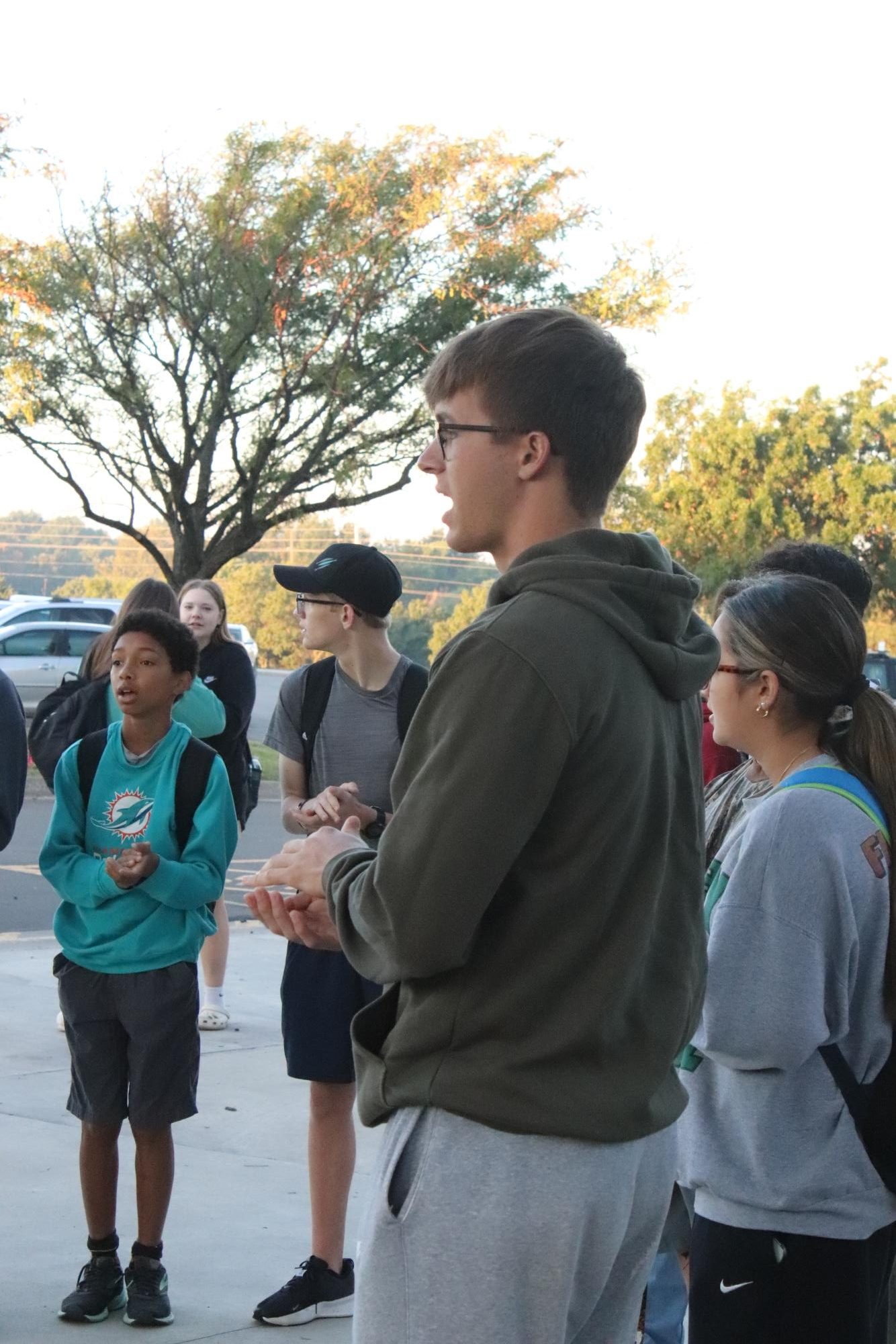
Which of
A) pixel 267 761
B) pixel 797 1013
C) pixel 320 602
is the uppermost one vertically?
pixel 320 602

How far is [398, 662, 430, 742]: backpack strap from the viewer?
4090mm

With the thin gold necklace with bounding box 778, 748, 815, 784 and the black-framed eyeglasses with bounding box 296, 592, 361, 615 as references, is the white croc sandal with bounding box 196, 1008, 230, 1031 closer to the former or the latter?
the black-framed eyeglasses with bounding box 296, 592, 361, 615

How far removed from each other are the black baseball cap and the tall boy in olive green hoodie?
2234 mm

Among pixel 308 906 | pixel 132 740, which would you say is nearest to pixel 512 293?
pixel 132 740

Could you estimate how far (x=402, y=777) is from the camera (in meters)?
1.80

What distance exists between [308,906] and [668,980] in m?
0.50

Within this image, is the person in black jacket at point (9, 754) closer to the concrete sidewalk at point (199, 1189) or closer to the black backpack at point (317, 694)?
the black backpack at point (317, 694)

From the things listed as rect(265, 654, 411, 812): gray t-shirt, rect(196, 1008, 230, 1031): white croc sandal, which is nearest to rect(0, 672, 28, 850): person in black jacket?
rect(265, 654, 411, 812): gray t-shirt

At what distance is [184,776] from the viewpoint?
156 inches

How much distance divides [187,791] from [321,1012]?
2.29ft

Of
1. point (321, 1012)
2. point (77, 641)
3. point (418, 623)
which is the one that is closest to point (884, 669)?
point (77, 641)

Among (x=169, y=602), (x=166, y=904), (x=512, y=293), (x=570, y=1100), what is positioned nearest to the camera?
(x=570, y=1100)

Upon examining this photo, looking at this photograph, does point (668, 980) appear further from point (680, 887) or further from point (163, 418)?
point (163, 418)

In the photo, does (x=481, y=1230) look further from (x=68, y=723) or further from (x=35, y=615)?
(x=35, y=615)
